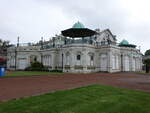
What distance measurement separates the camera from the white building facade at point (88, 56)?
3488cm

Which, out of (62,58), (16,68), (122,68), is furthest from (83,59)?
(16,68)

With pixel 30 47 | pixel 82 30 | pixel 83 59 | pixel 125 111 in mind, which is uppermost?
pixel 82 30

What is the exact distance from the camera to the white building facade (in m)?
34.9

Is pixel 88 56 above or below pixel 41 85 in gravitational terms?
above

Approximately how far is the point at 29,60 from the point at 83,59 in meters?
18.4

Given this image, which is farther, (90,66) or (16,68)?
(16,68)

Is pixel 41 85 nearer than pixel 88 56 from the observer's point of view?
Yes

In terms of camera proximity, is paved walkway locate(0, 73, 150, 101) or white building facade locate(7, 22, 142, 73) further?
white building facade locate(7, 22, 142, 73)

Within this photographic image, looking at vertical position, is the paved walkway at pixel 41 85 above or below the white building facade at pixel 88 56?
below

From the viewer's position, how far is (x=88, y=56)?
35438mm

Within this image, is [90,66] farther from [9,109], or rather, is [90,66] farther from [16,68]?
[9,109]

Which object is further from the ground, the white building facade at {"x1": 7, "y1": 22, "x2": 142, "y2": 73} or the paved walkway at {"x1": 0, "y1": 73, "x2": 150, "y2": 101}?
the white building facade at {"x1": 7, "y1": 22, "x2": 142, "y2": 73}

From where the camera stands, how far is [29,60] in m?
46.5

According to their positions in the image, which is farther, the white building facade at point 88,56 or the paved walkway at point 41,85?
the white building facade at point 88,56
